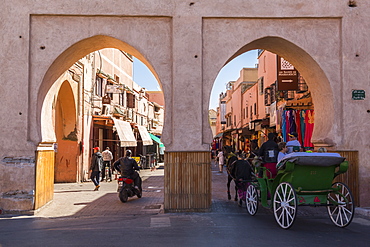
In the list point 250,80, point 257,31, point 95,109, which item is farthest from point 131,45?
point 250,80

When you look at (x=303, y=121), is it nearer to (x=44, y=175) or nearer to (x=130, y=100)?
(x=44, y=175)

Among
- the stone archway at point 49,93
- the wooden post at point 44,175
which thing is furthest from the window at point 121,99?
the wooden post at point 44,175

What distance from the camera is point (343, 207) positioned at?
828 centimetres

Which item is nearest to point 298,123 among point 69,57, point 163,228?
point 69,57

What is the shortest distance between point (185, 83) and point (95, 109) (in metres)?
11.9

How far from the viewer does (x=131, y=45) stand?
1035 centimetres

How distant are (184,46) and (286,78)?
315 inches

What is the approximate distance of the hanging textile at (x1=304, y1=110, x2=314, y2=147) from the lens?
48.8 feet

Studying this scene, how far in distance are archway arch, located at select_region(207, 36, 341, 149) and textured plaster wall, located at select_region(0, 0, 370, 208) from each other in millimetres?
52

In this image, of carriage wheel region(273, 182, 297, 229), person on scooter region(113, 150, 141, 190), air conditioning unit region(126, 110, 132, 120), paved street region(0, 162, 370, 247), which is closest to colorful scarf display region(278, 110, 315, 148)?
paved street region(0, 162, 370, 247)

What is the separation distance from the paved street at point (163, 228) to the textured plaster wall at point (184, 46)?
1.37 meters

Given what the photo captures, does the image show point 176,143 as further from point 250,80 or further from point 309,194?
point 250,80

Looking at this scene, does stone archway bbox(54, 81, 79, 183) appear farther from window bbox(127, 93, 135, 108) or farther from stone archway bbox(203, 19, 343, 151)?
window bbox(127, 93, 135, 108)

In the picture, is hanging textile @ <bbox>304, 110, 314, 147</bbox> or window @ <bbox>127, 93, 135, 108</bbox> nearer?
hanging textile @ <bbox>304, 110, 314, 147</bbox>
